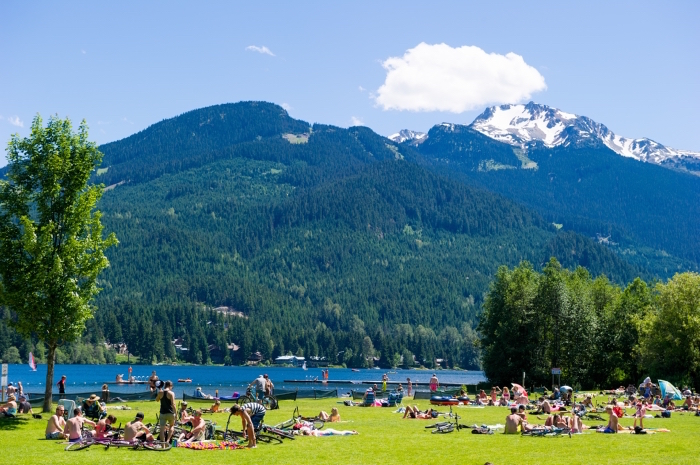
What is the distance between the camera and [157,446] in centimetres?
2569

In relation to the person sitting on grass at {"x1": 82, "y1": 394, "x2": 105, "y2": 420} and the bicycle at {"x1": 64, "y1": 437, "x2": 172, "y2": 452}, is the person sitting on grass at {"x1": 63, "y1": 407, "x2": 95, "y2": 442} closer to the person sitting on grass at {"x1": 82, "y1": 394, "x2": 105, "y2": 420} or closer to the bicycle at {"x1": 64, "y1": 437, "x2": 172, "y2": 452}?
the bicycle at {"x1": 64, "y1": 437, "x2": 172, "y2": 452}

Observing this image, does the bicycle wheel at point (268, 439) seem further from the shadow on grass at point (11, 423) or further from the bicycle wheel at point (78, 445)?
the shadow on grass at point (11, 423)

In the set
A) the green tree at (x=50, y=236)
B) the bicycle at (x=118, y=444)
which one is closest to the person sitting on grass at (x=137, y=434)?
the bicycle at (x=118, y=444)

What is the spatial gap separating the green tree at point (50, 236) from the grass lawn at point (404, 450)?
4.92 metres

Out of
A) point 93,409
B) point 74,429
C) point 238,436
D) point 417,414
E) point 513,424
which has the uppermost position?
point 74,429

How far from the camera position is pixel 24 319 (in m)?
34.2

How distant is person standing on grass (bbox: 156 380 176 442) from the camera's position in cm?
2634

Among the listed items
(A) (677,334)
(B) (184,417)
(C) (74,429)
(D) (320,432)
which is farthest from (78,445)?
(A) (677,334)

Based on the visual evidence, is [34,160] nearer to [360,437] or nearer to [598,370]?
[360,437]

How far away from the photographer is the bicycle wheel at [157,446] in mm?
25578

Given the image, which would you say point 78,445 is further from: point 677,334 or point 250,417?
point 677,334

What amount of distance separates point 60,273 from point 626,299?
233 feet

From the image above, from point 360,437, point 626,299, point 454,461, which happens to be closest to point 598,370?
point 626,299

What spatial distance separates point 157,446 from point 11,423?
34.0ft
